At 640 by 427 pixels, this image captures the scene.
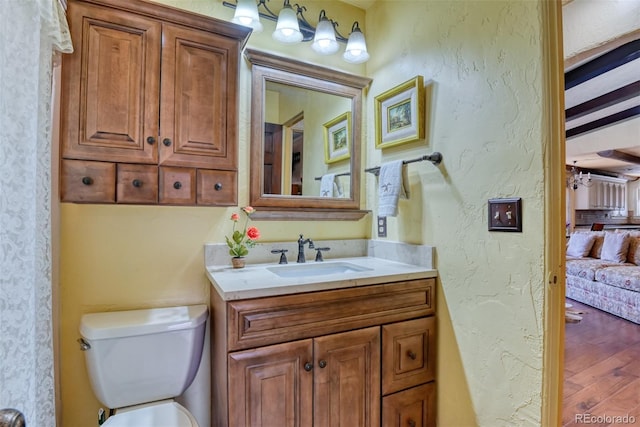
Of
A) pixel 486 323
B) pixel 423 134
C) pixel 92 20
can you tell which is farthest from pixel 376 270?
pixel 92 20

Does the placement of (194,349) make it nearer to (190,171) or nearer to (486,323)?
(190,171)

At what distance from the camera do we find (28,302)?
0.76 m

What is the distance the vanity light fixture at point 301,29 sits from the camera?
156 centimetres

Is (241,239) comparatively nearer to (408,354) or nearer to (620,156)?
(408,354)

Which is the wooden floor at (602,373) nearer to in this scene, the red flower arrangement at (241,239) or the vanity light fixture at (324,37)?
the red flower arrangement at (241,239)

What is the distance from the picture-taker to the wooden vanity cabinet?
109 cm

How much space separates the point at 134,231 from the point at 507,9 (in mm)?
1813

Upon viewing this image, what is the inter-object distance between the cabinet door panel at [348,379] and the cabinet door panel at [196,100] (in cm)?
89

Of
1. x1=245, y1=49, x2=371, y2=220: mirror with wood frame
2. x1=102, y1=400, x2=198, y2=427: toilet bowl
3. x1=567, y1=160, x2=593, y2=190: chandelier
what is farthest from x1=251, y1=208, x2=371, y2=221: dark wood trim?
x1=567, y1=160, x2=593, y2=190: chandelier

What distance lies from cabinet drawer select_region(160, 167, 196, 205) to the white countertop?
0.35 metres

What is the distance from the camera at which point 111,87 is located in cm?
117

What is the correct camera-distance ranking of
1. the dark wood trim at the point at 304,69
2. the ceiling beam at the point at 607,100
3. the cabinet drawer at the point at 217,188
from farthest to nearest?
the ceiling beam at the point at 607,100 → the dark wood trim at the point at 304,69 → the cabinet drawer at the point at 217,188

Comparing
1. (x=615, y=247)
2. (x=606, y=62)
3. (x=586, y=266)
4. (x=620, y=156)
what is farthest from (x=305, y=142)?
(x=620, y=156)

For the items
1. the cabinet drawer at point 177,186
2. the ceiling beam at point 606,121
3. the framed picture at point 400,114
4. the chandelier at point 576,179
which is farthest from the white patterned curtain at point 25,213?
the chandelier at point 576,179
